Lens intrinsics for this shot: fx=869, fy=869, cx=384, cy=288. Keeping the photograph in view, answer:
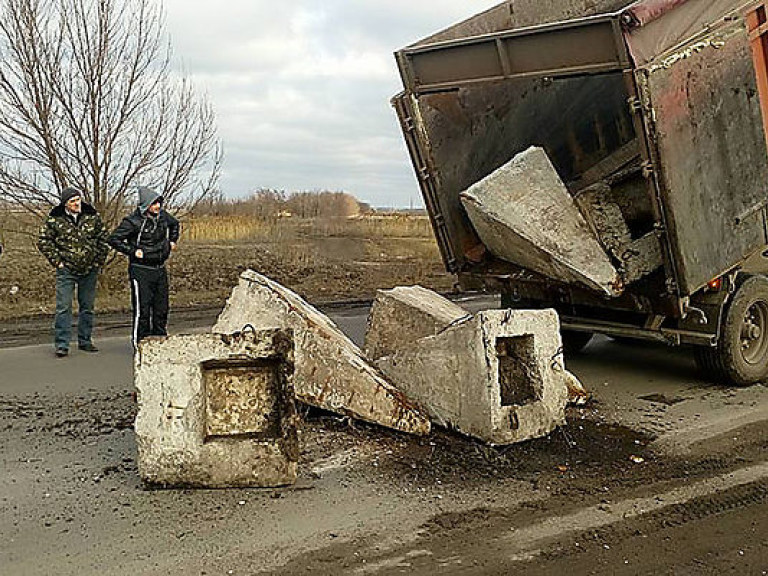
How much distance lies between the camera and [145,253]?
8125mm

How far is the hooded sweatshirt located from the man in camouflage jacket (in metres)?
0.66

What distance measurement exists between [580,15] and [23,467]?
6161 millimetres

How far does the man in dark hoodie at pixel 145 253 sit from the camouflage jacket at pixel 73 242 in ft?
2.22

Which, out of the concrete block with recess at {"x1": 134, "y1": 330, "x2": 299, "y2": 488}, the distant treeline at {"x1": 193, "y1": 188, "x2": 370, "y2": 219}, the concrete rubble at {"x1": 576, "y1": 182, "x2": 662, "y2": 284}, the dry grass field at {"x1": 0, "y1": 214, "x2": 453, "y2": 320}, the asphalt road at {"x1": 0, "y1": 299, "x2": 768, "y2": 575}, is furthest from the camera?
the distant treeline at {"x1": 193, "y1": 188, "x2": 370, "y2": 219}

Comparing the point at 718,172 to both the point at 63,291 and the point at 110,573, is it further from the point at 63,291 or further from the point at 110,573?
the point at 63,291

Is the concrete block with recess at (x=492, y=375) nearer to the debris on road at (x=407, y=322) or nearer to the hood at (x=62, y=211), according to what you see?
the debris on road at (x=407, y=322)

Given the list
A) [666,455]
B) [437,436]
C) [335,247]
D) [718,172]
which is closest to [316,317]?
[437,436]

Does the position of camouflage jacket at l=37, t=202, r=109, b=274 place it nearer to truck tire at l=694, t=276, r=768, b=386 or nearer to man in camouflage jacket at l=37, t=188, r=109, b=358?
man in camouflage jacket at l=37, t=188, r=109, b=358

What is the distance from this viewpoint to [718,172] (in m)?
6.32

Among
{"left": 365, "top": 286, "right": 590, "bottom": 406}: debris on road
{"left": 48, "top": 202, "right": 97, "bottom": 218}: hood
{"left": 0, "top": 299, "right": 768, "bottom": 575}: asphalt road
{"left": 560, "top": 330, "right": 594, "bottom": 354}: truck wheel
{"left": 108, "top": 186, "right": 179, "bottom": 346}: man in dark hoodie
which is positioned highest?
{"left": 48, "top": 202, "right": 97, "bottom": 218}: hood

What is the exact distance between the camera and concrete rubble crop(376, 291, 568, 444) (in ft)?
18.1

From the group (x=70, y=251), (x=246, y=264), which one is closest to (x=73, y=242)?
(x=70, y=251)

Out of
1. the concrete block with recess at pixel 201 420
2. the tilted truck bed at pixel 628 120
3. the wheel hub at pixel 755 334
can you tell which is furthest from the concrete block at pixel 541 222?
the concrete block with recess at pixel 201 420

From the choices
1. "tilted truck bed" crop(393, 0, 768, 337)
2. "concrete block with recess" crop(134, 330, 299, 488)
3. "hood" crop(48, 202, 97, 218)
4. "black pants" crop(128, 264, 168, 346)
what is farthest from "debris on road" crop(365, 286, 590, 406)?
"hood" crop(48, 202, 97, 218)
